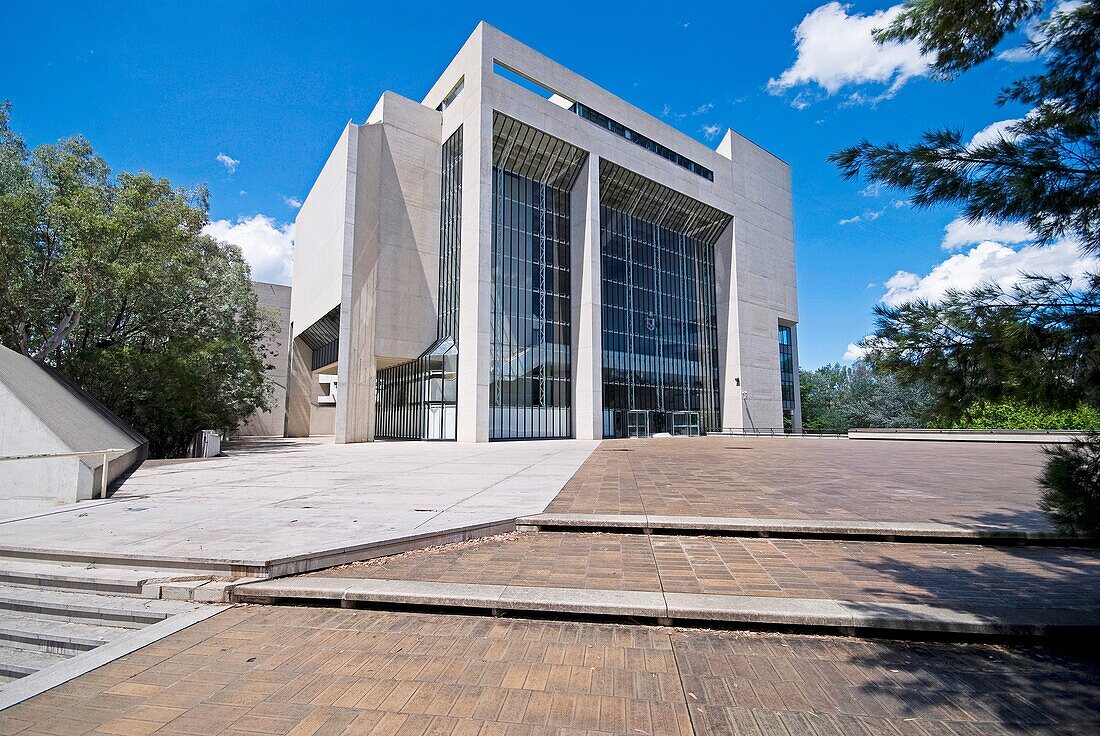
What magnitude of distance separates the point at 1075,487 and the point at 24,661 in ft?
25.4

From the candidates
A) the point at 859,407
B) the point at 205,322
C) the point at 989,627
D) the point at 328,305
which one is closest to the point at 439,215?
the point at 328,305

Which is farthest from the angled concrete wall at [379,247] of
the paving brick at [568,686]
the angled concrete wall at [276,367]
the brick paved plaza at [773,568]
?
the paving brick at [568,686]

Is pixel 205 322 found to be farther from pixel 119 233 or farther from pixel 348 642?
pixel 348 642

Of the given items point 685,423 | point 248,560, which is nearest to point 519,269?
point 685,423

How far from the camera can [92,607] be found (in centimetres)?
423

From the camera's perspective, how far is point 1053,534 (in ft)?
18.2

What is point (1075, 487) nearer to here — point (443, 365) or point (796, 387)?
point (443, 365)

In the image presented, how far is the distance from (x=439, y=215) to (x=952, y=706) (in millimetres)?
34017

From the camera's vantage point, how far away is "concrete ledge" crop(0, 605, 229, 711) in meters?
2.92

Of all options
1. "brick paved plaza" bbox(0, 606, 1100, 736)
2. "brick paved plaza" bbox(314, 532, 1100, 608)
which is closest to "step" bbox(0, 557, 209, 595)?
"brick paved plaza" bbox(0, 606, 1100, 736)

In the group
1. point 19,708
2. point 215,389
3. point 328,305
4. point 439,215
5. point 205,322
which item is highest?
point 439,215

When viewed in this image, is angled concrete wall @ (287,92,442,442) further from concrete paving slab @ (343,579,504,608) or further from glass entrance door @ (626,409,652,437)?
concrete paving slab @ (343,579,504,608)

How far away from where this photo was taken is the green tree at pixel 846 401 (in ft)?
183

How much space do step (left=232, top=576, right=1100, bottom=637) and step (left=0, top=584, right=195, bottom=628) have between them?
23.3 inches
